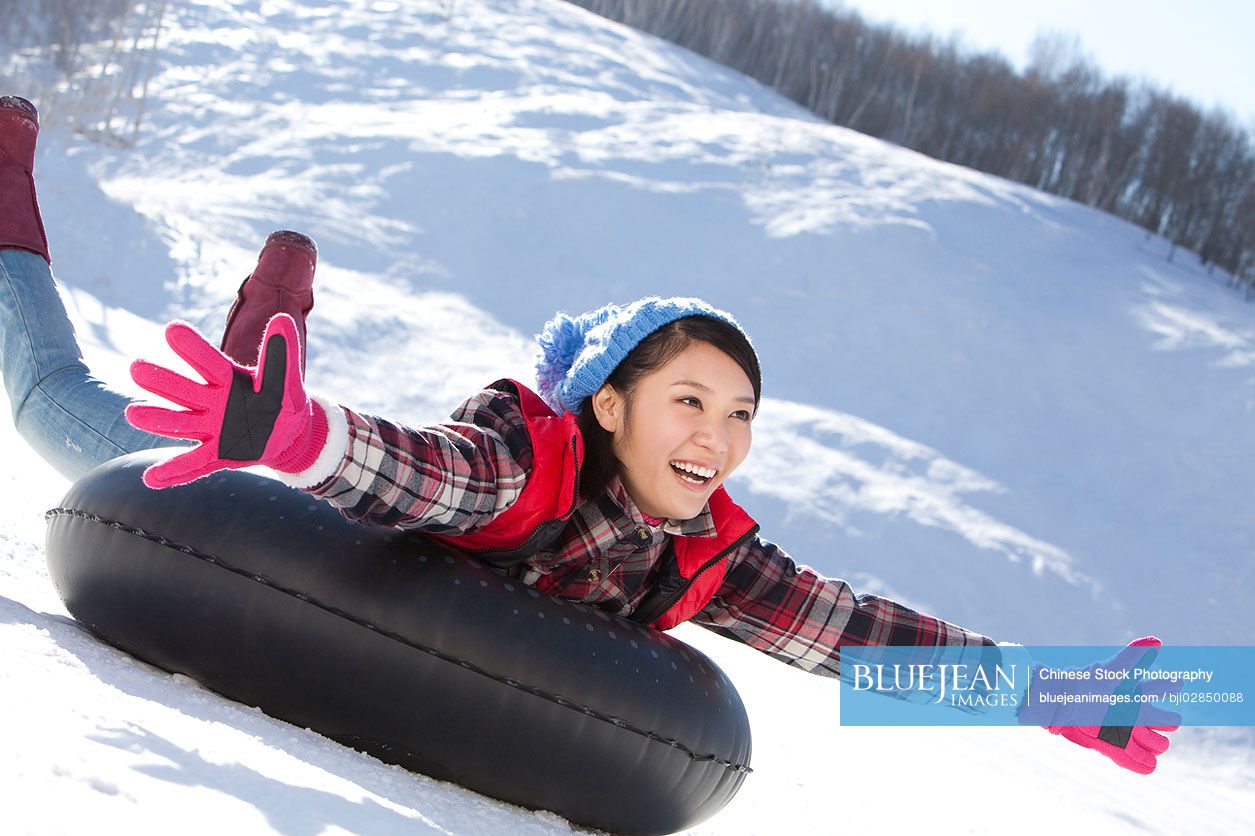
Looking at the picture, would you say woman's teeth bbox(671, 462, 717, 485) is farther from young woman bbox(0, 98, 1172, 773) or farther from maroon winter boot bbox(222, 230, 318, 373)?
maroon winter boot bbox(222, 230, 318, 373)

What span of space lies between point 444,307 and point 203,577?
7.98 m

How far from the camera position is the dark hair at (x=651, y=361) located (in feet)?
7.08

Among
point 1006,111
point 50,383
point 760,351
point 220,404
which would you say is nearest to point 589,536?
point 220,404

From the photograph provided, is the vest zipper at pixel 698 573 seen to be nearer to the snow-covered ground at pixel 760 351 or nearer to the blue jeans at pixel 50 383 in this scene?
the snow-covered ground at pixel 760 351

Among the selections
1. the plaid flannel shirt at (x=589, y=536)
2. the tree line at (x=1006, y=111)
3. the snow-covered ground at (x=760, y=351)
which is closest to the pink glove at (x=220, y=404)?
the plaid flannel shirt at (x=589, y=536)

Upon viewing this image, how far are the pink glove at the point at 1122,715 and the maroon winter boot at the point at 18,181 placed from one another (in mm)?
2840

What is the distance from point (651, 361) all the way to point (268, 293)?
5.70ft

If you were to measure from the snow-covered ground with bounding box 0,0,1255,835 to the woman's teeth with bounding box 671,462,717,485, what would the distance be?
0.67 m

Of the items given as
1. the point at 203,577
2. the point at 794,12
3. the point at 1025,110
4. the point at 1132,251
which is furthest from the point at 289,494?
the point at 794,12

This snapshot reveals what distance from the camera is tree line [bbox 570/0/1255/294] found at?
24.3 metres

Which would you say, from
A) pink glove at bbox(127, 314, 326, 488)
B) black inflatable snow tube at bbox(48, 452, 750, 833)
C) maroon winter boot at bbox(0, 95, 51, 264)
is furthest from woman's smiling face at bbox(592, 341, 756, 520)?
maroon winter boot at bbox(0, 95, 51, 264)

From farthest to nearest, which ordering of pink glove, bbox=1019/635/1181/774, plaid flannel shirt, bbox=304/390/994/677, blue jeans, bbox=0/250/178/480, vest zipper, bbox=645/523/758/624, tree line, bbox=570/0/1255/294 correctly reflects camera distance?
tree line, bbox=570/0/1255/294 → blue jeans, bbox=0/250/178/480 → pink glove, bbox=1019/635/1181/774 → vest zipper, bbox=645/523/758/624 → plaid flannel shirt, bbox=304/390/994/677

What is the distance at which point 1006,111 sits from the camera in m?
27.2

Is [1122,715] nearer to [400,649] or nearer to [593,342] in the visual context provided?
[593,342]
